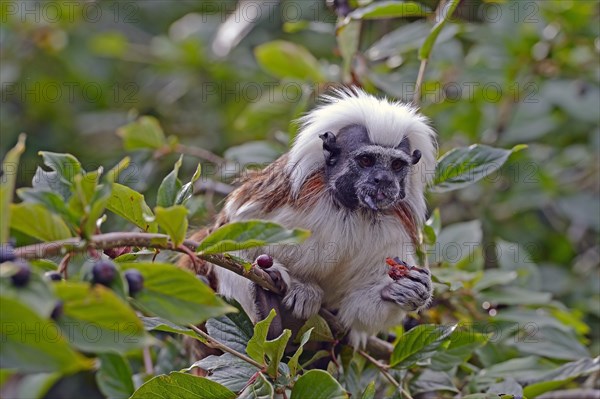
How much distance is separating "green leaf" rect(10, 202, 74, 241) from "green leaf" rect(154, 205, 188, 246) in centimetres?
26

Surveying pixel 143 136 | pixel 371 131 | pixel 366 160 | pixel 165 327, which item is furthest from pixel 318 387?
pixel 143 136

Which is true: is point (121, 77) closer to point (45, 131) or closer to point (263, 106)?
point (45, 131)

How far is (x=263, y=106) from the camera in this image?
5.97 meters

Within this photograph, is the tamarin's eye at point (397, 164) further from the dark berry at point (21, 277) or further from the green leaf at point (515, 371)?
the dark berry at point (21, 277)

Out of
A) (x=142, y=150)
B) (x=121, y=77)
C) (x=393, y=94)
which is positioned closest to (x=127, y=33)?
(x=121, y=77)

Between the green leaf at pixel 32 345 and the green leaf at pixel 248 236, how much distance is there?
0.66 m

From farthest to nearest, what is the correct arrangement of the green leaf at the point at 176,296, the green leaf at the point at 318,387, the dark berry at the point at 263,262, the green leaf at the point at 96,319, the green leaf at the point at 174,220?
the dark berry at the point at 263,262 < the green leaf at the point at 318,387 < the green leaf at the point at 174,220 < the green leaf at the point at 176,296 < the green leaf at the point at 96,319

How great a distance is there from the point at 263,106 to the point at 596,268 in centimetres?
294

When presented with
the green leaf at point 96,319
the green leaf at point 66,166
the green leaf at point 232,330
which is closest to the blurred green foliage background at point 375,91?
the green leaf at point 232,330

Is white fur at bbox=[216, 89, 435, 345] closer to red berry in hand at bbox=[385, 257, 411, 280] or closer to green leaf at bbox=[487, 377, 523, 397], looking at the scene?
red berry in hand at bbox=[385, 257, 411, 280]

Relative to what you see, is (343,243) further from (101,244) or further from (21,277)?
(21,277)

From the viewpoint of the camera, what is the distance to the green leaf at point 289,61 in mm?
5504

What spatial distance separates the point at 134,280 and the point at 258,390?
101 centimetres

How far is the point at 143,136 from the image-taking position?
503cm
